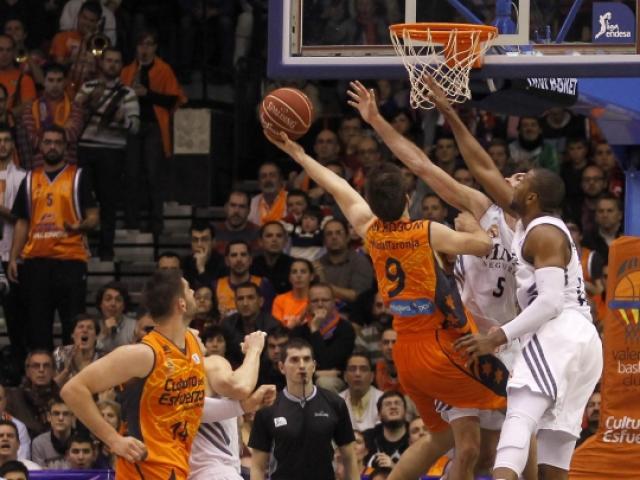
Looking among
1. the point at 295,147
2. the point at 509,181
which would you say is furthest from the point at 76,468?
the point at 509,181

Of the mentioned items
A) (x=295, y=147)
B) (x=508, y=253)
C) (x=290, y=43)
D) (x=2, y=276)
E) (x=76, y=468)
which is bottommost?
(x=76, y=468)

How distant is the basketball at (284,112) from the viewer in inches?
381

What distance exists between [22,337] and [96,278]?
6.82 ft

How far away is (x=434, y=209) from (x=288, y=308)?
161cm

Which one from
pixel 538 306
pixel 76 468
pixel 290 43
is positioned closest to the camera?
pixel 538 306

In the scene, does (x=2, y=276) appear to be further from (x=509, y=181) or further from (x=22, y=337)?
(x=509, y=181)

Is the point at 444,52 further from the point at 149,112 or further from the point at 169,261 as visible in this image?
the point at 149,112

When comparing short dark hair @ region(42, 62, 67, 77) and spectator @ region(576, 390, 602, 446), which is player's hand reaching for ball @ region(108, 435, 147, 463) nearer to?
spectator @ region(576, 390, 602, 446)

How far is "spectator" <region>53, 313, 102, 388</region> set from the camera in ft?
44.6

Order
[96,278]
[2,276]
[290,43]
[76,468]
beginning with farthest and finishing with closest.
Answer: [96,278], [2,276], [76,468], [290,43]

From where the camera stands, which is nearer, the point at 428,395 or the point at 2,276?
the point at 428,395

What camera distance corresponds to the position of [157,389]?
830cm

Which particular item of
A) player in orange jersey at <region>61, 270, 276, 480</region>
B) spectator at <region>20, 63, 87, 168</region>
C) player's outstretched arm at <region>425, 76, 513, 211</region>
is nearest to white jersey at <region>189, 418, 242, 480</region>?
player in orange jersey at <region>61, 270, 276, 480</region>

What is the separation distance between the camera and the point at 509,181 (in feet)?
30.2
